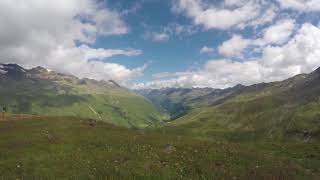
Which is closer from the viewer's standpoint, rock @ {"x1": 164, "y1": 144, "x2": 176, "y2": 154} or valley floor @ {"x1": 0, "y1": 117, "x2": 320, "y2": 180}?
valley floor @ {"x1": 0, "y1": 117, "x2": 320, "y2": 180}

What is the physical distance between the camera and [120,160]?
49.2 meters

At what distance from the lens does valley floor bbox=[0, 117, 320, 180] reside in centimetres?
4175

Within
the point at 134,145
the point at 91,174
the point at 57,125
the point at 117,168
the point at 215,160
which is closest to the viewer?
the point at 91,174

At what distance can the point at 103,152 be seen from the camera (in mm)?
54625

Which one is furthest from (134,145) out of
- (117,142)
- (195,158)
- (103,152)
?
(195,158)

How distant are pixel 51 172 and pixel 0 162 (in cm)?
841

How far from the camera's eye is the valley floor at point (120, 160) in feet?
137

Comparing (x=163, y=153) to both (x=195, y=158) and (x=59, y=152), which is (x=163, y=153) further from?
(x=59, y=152)

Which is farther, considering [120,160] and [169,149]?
[169,149]

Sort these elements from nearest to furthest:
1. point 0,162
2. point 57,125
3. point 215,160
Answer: point 0,162 → point 215,160 → point 57,125

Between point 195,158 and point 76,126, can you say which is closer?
point 195,158

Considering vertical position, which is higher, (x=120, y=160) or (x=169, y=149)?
(x=169, y=149)

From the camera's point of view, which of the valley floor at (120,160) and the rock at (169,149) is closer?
the valley floor at (120,160)

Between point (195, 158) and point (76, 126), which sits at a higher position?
point (76, 126)
